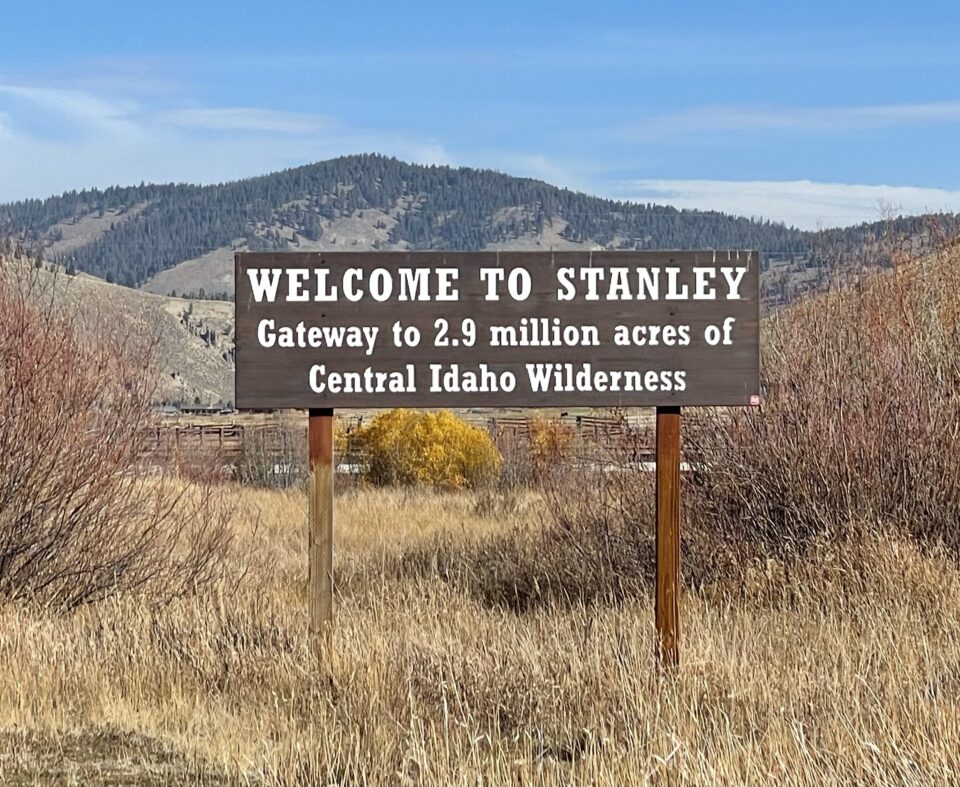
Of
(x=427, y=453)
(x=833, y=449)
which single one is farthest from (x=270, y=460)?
(x=833, y=449)

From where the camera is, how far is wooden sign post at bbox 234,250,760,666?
5984mm

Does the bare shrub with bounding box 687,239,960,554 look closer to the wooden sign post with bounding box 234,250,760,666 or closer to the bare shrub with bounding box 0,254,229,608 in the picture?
the wooden sign post with bounding box 234,250,760,666

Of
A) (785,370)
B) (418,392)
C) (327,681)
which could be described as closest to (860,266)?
(785,370)

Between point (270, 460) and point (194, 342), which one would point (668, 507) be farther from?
point (194, 342)

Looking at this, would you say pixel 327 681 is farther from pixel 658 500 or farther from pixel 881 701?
pixel 881 701

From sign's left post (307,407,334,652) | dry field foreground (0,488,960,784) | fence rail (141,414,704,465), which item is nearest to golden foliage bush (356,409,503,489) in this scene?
fence rail (141,414,704,465)

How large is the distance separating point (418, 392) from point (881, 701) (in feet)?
8.16

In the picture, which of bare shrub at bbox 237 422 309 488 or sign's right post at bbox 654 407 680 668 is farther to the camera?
bare shrub at bbox 237 422 309 488

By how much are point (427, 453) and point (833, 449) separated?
14468 mm

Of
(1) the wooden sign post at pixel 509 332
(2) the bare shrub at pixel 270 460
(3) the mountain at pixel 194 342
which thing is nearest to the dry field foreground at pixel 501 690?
(1) the wooden sign post at pixel 509 332

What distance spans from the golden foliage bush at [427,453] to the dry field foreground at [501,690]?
47.7ft

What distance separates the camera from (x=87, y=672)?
5590 mm

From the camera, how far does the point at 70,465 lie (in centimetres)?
741

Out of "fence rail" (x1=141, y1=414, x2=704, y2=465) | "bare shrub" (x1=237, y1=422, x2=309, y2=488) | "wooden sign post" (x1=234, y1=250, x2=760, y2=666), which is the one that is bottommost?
"bare shrub" (x1=237, y1=422, x2=309, y2=488)
